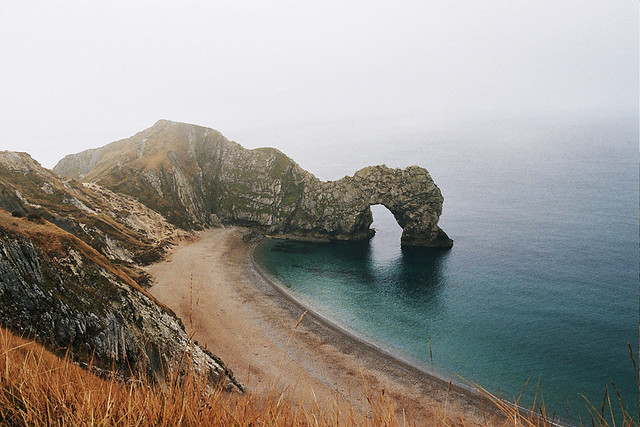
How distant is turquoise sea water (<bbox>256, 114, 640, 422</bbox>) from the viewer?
40750 millimetres

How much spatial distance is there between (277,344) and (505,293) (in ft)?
134

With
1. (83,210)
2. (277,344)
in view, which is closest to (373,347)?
(277,344)

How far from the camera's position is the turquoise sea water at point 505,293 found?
40750 millimetres

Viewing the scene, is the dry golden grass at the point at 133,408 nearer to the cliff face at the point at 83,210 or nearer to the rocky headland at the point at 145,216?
the rocky headland at the point at 145,216

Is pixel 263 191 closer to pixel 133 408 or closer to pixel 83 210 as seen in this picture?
pixel 83 210

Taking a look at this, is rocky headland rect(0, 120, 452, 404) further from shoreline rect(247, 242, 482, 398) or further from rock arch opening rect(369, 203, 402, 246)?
shoreline rect(247, 242, 482, 398)

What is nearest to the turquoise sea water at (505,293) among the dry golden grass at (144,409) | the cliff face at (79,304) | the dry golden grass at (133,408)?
the dry golden grass at (144,409)

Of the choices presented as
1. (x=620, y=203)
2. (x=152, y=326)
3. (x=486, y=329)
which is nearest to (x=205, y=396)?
(x=152, y=326)

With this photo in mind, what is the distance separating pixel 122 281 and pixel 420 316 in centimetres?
4176

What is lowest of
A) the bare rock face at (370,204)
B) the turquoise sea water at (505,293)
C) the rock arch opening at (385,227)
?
the turquoise sea water at (505,293)

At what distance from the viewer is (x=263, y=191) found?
99.8 m

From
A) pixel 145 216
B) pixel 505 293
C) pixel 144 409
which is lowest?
pixel 505 293

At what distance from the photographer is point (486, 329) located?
4903 centimetres

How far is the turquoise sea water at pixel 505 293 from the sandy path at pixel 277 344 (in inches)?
153
